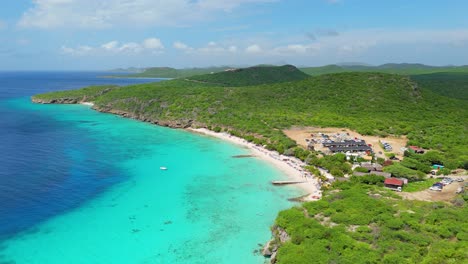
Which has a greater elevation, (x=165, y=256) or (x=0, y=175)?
(x=0, y=175)

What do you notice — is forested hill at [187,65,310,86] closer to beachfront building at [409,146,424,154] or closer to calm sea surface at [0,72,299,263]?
calm sea surface at [0,72,299,263]

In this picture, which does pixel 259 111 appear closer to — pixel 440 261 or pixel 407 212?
pixel 407 212

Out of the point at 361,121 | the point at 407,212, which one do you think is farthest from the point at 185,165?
the point at 361,121

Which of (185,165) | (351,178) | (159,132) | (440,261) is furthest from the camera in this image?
(159,132)

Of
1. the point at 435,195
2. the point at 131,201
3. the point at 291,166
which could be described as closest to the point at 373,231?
the point at 435,195

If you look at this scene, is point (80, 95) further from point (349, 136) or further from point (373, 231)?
point (373, 231)

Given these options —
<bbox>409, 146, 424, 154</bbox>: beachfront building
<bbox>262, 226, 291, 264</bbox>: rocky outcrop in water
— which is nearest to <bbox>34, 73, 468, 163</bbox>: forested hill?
<bbox>409, 146, 424, 154</bbox>: beachfront building
